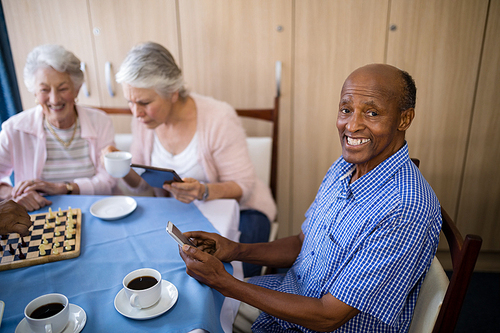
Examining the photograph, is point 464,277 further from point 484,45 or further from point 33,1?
point 33,1

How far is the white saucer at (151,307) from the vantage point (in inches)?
31.4

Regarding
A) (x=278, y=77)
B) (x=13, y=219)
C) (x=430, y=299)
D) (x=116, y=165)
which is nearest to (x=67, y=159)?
(x=116, y=165)

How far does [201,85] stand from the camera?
2.30 metres

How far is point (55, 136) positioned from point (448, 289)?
1.71 meters

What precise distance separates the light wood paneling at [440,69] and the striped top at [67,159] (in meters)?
1.81

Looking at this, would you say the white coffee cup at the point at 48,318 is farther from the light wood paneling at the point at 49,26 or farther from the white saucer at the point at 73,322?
the light wood paneling at the point at 49,26

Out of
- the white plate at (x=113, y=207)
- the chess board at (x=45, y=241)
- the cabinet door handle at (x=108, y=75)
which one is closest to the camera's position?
the chess board at (x=45, y=241)

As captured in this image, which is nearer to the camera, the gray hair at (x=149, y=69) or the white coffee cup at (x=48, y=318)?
the white coffee cup at (x=48, y=318)

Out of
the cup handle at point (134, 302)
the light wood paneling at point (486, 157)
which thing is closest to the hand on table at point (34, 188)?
the cup handle at point (134, 302)

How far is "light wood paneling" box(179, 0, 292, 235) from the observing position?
213cm

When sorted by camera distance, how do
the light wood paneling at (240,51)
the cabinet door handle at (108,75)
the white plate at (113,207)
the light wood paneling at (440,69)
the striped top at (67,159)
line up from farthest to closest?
the cabinet door handle at (108,75), the light wood paneling at (240,51), the light wood paneling at (440,69), the striped top at (67,159), the white plate at (113,207)

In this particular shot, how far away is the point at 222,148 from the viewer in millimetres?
1675

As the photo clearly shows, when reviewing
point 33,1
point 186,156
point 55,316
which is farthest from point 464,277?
point 33,1

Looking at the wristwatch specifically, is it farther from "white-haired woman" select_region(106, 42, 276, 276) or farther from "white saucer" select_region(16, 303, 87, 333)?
"white saucer" select_region(16, 303, 87, 333)
